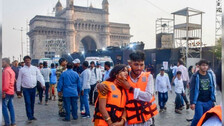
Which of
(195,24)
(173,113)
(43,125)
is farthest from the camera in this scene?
(195,24)

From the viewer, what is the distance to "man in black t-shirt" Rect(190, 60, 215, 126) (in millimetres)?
4746

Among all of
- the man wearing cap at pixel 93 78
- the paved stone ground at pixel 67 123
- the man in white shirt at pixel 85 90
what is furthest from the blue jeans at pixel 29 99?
the man wearing cap at pixel 93 78

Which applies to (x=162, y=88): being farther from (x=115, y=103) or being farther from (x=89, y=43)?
(x=89, y=43)

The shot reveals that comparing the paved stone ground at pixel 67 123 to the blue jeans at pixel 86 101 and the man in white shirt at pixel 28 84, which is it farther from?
the man in white shirt at pixel 28 84

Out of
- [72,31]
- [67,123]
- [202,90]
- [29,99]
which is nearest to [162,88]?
[202,90]

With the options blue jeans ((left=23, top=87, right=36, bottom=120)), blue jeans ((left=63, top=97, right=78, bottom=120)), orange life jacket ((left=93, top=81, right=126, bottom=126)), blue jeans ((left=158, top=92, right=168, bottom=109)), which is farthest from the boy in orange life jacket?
blue jeans ((left=158, top=92, right=168, bottom=109))

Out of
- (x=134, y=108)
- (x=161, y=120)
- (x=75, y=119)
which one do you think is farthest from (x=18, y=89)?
(x=134, y=108)

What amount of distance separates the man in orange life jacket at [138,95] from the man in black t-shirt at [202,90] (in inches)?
82.3

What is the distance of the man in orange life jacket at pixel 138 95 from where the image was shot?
287 cm

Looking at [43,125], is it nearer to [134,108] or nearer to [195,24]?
[134,108]

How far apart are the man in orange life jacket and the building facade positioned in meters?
45.3

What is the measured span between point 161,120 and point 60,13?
183 feet

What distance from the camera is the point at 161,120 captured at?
6.89m

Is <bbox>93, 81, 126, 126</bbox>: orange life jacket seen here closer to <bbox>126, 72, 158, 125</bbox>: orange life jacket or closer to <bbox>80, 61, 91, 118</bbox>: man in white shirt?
<bbox>126, 72, 158, 125</bbox>: orange life jacket
